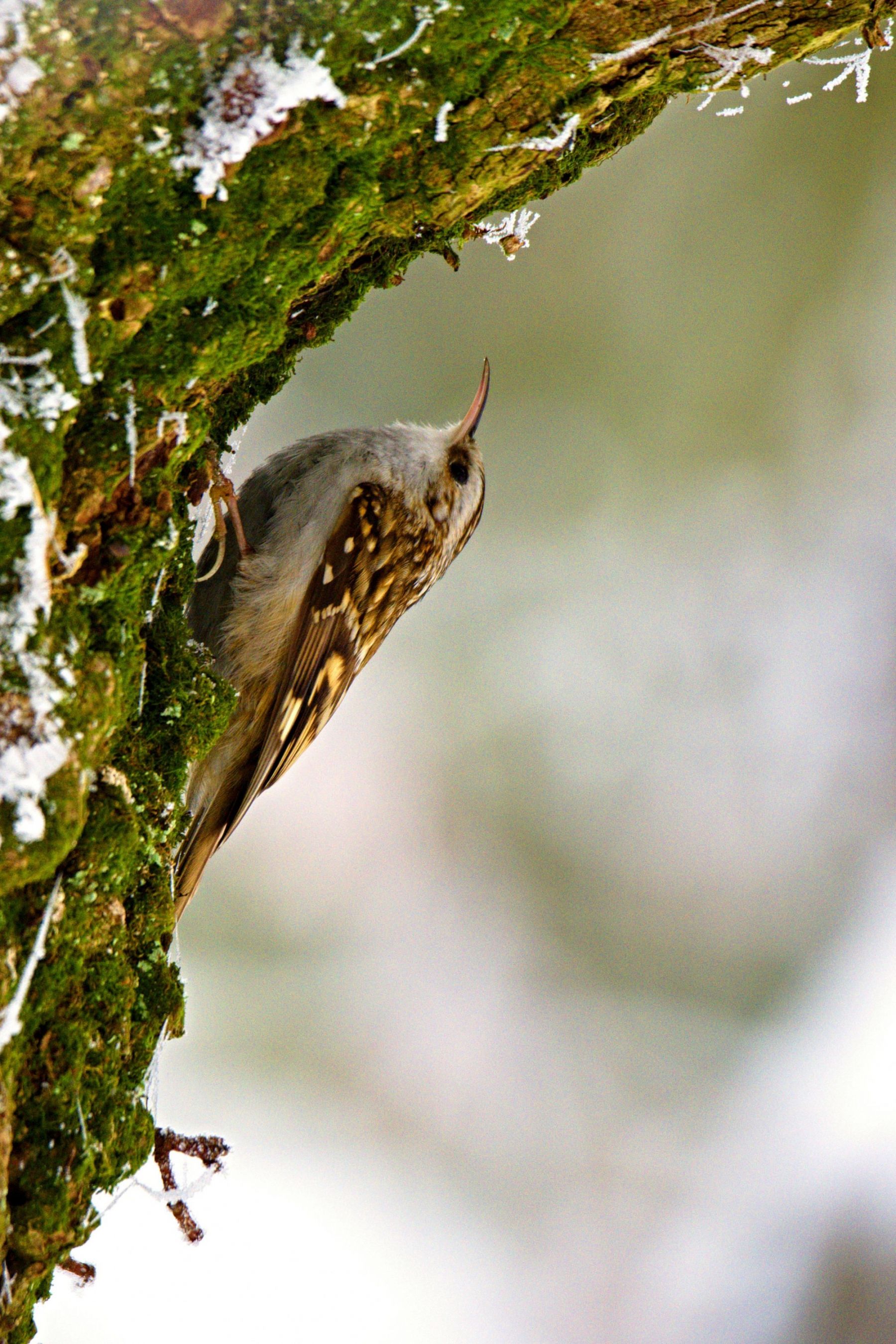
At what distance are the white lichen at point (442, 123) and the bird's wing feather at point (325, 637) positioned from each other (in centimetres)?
108

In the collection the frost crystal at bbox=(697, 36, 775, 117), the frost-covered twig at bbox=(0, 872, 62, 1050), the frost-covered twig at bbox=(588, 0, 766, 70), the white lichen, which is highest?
the frost crystal at bbox=(697, 36, 775, 117)

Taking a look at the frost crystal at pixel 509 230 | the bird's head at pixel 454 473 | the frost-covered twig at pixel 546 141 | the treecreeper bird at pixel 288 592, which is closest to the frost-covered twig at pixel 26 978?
the treecreeper bird at pixel 288 592

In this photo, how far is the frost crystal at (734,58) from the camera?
1.41 m

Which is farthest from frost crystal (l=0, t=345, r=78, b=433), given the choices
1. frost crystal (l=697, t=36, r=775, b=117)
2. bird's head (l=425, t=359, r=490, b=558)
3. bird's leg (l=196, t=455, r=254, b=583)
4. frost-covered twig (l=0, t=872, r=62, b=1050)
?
bird's head (l=425, t=359, r=490, b=558)

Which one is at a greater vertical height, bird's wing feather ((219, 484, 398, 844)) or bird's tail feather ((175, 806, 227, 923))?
bird's wing feather ((219, 484, 398, 844))

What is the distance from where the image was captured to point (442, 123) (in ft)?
4.25

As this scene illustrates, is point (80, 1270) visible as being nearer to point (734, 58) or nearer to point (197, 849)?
point (197, 849)

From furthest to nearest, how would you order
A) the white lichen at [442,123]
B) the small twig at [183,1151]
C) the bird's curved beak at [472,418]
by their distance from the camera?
the bird's curved beak at [472,418], the small twig at [183,1151], the white lichen at [442,123]

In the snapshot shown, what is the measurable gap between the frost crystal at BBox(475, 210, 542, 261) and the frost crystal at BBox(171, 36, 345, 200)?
74 centimetres

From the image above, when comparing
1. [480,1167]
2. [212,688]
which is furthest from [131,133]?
[480,1167]

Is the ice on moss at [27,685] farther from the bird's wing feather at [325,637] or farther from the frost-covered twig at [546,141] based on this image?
the bird's wing feather at [325,637]

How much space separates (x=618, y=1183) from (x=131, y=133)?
3658 millimetres

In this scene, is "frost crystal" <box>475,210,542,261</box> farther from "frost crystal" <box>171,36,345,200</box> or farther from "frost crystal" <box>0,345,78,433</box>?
"frost crystal" <box>0,345,78,433</box>

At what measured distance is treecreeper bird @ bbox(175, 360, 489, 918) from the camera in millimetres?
2238
